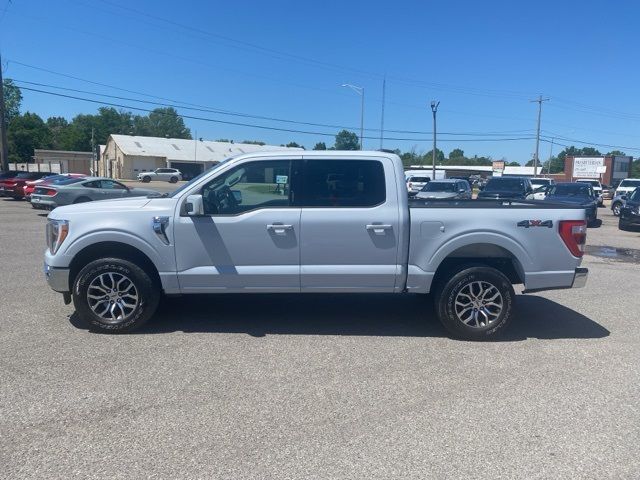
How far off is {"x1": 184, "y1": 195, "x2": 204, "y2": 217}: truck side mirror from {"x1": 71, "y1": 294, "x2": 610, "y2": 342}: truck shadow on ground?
53.4 inches

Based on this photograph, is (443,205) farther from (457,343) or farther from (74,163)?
(74,163)

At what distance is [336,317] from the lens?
6.86m

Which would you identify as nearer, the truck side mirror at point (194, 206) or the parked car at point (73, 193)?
the truck side mirror at point (194, 206)

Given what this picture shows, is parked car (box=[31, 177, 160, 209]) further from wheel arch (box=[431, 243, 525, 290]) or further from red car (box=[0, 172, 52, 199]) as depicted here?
wheel arch (box=[431, 243, 525, 290])

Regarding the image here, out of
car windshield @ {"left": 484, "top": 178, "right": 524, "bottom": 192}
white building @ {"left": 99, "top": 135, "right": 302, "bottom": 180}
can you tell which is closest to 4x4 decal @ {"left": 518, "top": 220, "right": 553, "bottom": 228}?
car windshield @ {"left": 484, "top": 178, "right": 524, "bottom": 192}

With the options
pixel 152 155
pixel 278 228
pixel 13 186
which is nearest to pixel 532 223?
pixel 278 228

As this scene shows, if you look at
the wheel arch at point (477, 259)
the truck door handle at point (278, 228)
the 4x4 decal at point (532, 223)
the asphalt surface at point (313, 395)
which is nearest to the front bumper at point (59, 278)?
the asphalt surface at point (313, 395)

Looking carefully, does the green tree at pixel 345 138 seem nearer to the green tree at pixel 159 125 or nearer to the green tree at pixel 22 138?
the green tree at pixel 22 138

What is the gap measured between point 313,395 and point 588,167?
264 feet

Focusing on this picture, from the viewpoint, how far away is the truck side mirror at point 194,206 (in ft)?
18.7

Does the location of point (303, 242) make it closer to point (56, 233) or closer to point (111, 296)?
point (111, 296)

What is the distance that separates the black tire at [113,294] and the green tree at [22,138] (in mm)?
82401

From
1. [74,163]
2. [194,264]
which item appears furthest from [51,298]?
[74,163]

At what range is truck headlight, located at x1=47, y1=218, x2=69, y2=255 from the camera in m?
6.00
